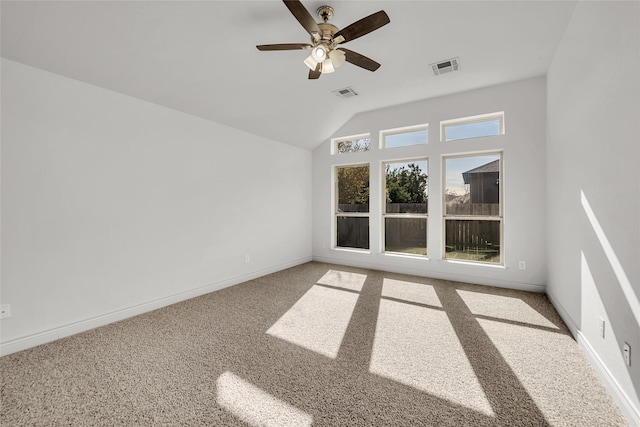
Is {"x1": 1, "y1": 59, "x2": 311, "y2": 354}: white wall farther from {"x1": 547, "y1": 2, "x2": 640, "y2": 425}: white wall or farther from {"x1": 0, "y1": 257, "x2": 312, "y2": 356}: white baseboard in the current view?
{"x1": 547, "y1": 2, "x2": 640, "y2": 425}: white wall

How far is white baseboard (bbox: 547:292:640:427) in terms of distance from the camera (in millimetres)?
1485

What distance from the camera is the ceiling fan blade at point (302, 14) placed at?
70.3 inches

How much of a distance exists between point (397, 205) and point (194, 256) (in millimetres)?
3512

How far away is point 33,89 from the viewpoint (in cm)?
234

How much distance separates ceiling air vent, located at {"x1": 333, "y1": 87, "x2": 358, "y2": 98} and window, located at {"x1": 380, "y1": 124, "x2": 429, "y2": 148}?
47.0 inches

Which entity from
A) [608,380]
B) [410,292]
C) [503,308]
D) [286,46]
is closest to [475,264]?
[503,308]

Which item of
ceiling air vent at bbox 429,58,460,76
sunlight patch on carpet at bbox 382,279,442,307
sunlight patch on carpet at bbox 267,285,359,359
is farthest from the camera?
sunlight patch on carpet at bbox 382,279,442,307

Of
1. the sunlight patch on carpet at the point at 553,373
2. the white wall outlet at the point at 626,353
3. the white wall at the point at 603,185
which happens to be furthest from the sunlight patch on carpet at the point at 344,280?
the white wall outlet at the point at 626,353

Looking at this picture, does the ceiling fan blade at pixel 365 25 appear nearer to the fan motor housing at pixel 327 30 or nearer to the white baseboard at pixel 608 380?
the fan motor housing at pixel 327 30

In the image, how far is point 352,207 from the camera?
216 inches

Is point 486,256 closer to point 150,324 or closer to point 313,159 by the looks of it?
point 313,159

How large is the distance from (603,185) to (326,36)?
2.31 meters

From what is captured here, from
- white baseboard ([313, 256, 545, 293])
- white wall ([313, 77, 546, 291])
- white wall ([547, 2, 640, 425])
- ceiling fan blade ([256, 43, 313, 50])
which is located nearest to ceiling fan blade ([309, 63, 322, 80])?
ceiling fan blade ([256, 43, 313, 50])

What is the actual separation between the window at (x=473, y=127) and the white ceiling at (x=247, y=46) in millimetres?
515
